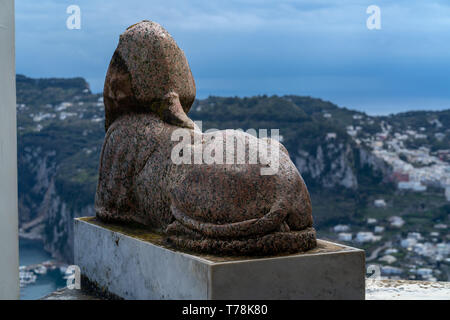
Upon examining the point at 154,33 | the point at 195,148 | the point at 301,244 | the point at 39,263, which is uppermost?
the point at 154,33

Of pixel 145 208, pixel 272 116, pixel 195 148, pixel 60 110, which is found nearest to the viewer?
pixel 195 148

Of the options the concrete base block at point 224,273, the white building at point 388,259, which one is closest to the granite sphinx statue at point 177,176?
the concrete base block at point 224,273

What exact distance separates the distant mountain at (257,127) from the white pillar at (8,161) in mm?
15118

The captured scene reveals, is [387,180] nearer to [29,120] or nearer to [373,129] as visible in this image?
[373,129]

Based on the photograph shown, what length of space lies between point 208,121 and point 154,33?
18.5 metres

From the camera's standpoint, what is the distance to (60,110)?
32406mm

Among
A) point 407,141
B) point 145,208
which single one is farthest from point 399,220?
point 145,208

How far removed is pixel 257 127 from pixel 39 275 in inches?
391

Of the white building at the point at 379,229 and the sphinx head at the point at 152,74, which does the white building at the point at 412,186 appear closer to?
the white building at the point at 379,229

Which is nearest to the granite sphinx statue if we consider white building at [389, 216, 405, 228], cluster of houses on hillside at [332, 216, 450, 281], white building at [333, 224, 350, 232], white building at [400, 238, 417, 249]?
cluster of houses on hillside at [332, 216, 450, 281]

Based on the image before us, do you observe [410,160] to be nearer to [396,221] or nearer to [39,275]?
[396,221]

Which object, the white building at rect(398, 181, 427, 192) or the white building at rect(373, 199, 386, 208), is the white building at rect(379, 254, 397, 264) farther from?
the white building at rect(398, 181, 427, 192)

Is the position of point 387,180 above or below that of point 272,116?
below

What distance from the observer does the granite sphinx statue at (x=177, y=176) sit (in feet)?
17.8
